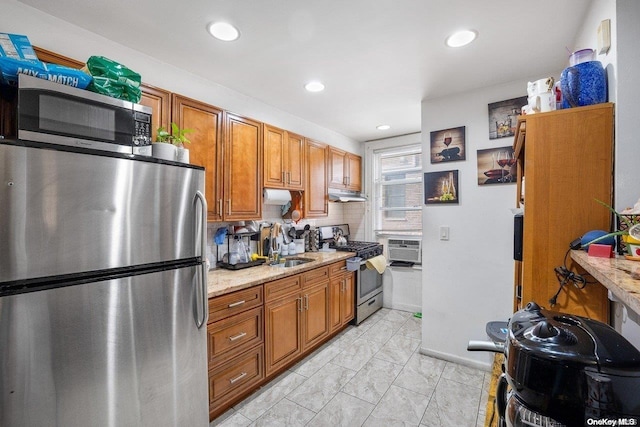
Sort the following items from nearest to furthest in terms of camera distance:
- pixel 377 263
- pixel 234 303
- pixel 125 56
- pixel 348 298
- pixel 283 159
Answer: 1. pixel 125 56
2. pixel 234 303
3. pixel 283 159
4. pixel 348 298
5. pixel 377 263

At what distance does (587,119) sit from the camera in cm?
119

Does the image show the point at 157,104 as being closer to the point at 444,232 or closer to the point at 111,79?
the point at 111,79

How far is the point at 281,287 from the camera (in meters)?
2.39

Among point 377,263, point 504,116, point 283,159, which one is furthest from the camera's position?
point 377,263

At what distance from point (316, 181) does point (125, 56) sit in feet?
6.85

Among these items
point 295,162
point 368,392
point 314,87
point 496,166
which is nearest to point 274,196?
point 295,162

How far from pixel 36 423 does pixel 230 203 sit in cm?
161

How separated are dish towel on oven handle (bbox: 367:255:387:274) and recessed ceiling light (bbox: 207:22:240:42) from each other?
9.27 ft

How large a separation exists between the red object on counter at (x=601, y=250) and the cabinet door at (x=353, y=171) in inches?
123

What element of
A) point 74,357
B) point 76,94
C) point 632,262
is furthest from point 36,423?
point 632,262

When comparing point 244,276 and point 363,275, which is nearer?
point 244,276

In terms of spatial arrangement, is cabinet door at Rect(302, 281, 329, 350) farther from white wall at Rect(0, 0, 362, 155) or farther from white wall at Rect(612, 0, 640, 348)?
white wall at Rect(612, 0, 640, 348)

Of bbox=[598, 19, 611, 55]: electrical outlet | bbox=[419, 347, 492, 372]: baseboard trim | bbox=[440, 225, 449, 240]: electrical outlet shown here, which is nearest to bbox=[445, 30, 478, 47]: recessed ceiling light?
bbox=[598, 19, 611, 55]: electrical outlet

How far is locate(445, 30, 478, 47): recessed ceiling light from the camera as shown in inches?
66.8
